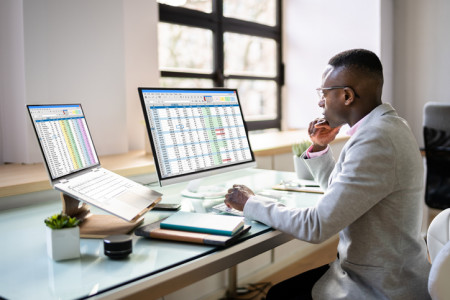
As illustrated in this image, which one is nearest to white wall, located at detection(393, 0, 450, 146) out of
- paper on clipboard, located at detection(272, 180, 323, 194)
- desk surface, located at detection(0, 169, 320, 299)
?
paper on clipboard, located at detection(272, 180, 323, 194)

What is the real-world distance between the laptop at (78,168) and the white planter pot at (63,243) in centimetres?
19

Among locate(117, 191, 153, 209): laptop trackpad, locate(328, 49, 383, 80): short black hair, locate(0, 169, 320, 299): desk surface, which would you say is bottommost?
locate(0, 169, 320, 299): desk surface

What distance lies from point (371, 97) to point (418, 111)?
3289mm

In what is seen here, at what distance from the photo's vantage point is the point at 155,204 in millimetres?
1562

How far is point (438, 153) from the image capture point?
10.2ft

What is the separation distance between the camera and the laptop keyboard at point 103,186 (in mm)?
1390

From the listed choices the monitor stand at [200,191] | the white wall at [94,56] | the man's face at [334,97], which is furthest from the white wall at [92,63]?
the man's face at [334,97]

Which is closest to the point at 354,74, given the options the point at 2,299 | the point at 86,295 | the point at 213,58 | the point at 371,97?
the point at 371,97

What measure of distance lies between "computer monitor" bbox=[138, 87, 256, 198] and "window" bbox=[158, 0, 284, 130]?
136 centimetres

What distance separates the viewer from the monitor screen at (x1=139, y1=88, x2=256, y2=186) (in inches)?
64.1

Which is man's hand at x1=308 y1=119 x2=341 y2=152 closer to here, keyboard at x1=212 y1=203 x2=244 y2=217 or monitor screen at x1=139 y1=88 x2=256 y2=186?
monitor screen at x1=139 y1=88 x2=256 y2=186

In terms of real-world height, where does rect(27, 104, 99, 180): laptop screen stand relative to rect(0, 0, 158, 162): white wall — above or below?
below

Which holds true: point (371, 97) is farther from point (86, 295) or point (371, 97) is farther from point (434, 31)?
point (434, 31)

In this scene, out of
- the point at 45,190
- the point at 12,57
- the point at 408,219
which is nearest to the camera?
the point at 408,219
